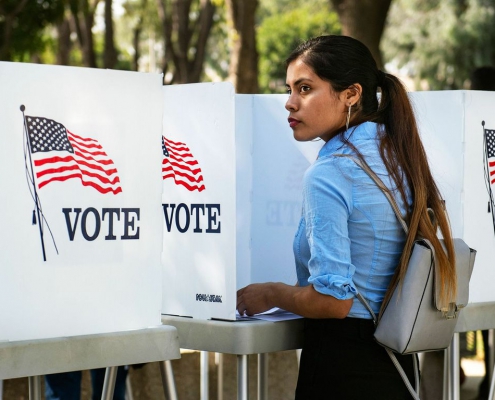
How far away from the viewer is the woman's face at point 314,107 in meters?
2.52

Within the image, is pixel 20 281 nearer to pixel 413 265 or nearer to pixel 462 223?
pixel 413 265

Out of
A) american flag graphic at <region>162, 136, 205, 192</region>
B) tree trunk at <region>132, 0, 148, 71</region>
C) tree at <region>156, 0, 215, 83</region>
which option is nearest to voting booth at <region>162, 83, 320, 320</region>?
american flag graphic at <region>162, 136, 205, 192</region>

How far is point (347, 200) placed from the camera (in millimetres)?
2346

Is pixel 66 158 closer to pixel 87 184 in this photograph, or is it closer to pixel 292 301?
pixel 87 184

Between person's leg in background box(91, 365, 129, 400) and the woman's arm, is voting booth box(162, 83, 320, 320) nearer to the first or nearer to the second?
the woman's arm

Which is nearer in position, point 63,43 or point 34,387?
point 34,387

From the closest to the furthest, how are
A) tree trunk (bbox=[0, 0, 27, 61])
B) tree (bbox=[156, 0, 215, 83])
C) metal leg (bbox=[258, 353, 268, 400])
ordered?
1. metal leg (bbox=[258, 353, 268, 400])
2. tree trunk (bbox=[0, 0, 27, 61])
3. tree (bbox=[156, 0, 215, 83])

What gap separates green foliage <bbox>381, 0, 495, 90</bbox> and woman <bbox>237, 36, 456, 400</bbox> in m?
22.2

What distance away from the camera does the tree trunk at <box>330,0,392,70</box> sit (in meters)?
8.20

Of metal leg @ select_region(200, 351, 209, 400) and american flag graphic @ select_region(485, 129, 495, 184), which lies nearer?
american flag graphic @ select_region(485, 129, 495, 184)

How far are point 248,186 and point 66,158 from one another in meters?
1.14

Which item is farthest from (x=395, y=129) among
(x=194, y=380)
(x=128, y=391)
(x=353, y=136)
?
(x=194, y=380)

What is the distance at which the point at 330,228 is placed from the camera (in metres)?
2.32

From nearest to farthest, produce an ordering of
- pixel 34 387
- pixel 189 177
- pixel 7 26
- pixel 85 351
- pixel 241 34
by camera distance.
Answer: pixel 85 351
pixel 34 387
pixel 189 177
pixel 7 26
pixel 241 34
